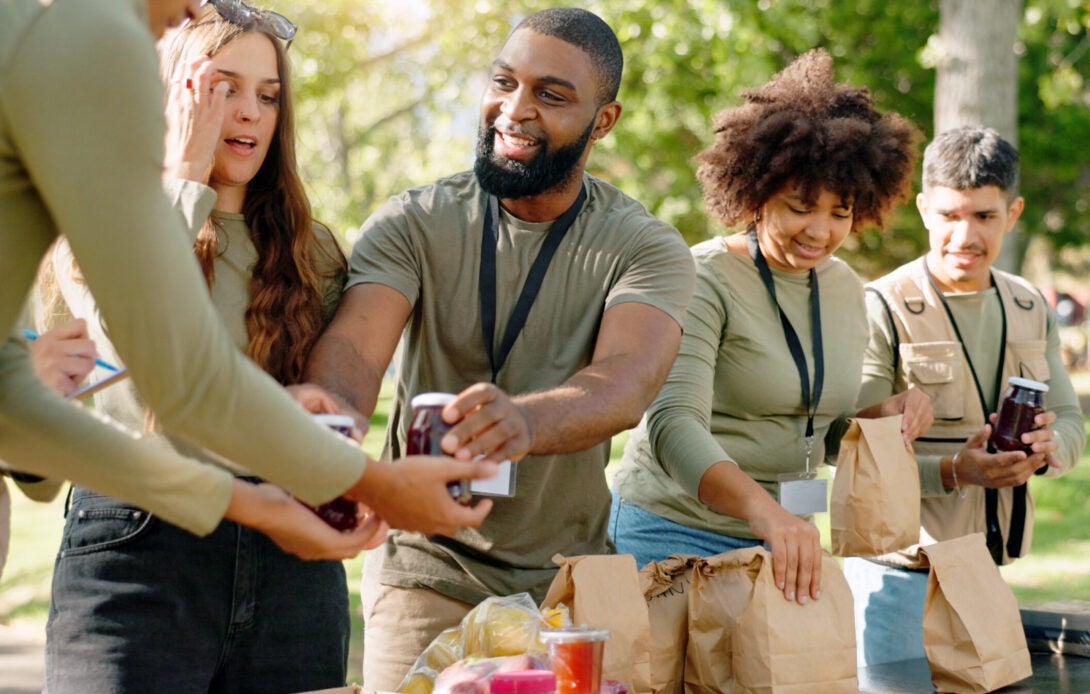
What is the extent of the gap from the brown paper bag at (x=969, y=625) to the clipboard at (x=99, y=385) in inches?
73.7

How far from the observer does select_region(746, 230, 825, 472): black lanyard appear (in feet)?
A: 11.3

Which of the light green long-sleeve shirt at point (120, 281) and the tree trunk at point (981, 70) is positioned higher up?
the tree trunk at point (981, 70)

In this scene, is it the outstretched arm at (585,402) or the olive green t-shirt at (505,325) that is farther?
the olive green t-shirt at (505,325)

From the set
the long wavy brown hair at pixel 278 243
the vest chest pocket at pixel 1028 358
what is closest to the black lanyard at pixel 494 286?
the long wavy brown hair at pixel 278 243

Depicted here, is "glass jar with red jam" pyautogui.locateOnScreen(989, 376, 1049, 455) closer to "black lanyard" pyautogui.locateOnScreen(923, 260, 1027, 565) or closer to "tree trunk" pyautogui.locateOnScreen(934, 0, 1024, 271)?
"black lanyard" pyautogui.locateOnScreen(923, 260, 1027, 565)

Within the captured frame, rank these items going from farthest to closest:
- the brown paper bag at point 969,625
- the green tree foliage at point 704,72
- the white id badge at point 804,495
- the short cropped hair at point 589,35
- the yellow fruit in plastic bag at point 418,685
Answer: the green tree foliage at point 704,72, the white id badge at point 804,495, the short cropped hair at point 589,35, the brown paper bag at point 969,625, the yellow fruit in plastic bag at point 418,685

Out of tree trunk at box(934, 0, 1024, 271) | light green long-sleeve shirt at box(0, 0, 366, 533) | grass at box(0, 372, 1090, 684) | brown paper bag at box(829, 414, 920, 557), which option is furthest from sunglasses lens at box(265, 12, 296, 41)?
tree trunk at box(934, 0, 1024, 271)

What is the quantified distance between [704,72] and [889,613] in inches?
364

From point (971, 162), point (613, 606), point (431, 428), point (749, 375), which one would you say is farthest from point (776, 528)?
point (971, 162)

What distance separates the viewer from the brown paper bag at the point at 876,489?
316 centimetres

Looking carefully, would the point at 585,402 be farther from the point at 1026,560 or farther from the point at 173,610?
the point at 1026,560

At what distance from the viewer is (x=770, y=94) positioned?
386cm

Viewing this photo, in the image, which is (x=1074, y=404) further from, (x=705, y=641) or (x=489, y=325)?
(x=489, y=325)

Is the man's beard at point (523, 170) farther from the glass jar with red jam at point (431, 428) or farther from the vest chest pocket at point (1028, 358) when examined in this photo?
the vest chest pocket at point (1028, 358)
